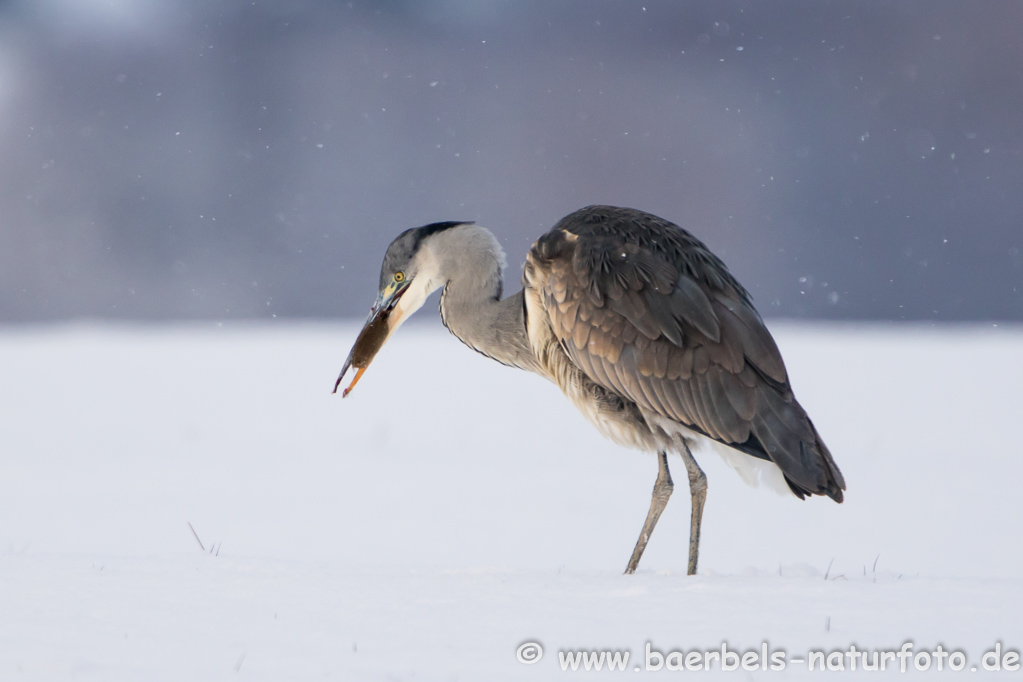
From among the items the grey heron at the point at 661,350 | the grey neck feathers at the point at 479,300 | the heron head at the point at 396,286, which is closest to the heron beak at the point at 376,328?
Result: the heron head at the point at 396,286

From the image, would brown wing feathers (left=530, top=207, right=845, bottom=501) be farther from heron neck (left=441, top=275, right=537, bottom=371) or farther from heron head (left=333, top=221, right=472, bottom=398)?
heron head (left=333, top=221, right=472, bottom=398)

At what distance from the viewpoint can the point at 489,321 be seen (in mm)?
4516

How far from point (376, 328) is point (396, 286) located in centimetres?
25

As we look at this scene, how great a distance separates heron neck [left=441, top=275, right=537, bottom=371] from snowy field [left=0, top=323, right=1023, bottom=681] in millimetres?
1043

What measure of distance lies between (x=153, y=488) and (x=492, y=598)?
517 cm

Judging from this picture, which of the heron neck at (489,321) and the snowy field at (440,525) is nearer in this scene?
the snowy field at (440,525)

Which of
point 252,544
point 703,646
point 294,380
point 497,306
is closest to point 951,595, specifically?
point 703,646

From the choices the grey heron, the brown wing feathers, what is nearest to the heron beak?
the grey heron

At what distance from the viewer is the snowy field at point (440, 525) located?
240cm

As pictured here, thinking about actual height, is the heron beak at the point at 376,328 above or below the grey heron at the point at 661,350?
below

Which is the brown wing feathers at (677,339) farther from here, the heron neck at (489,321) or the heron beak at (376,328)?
the heron beak at (376,328)

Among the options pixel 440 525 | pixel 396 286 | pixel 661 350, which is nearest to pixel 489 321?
pixel 396 286

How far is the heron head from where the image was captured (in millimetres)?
4719

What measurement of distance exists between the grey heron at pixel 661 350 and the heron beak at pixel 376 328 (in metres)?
0.74
